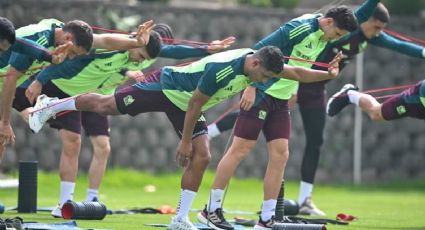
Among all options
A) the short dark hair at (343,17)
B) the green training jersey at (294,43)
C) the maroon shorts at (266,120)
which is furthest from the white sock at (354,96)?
the maroon shorts at (266,120)

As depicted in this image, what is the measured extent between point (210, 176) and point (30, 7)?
3862 mm

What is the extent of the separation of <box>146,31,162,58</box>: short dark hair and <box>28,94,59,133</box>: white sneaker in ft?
3.47

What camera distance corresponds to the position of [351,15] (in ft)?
36.9

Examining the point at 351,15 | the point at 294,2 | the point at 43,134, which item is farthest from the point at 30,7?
the point at 351,15

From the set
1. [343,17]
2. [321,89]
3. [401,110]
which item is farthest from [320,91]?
[343,17]

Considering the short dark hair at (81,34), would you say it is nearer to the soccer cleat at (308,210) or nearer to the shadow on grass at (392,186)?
the soccer cleat at (308,210)

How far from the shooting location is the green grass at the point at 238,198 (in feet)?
38.1

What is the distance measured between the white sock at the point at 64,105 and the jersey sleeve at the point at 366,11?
10.9ft

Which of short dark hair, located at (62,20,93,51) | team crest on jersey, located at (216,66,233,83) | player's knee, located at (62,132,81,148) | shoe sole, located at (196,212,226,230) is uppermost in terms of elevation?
short dark hair, located at (62,20,93,51)

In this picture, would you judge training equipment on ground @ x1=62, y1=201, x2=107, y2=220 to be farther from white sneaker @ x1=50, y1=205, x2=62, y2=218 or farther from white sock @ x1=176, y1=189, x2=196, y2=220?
white sock @ x1=176, y1=189, x2=196, y2=220

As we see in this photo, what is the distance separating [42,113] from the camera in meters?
11.4

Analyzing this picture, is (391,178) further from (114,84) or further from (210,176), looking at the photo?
(114,84)

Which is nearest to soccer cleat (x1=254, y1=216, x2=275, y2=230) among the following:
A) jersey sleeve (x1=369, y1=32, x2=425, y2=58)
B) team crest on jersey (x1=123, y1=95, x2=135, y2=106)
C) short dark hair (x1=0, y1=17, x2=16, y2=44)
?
team crest on jersey (x1=123, y1=95, x2=135, y2=106)

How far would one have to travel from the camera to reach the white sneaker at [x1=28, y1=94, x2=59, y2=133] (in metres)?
11.4
